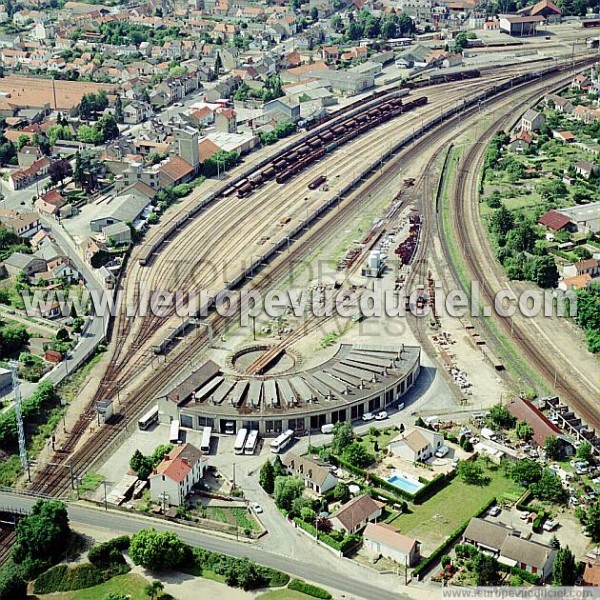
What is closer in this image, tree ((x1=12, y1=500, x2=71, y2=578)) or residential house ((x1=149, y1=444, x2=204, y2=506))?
tree ((x1=12, y1=500, x2=71, y2=578))

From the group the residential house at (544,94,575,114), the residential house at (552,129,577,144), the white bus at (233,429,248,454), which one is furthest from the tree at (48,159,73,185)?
the residential house at (544,94,575,114)

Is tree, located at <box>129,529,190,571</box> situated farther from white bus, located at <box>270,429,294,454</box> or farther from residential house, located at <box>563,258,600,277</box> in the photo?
residential house, located at <box>563,258,600,277</box>

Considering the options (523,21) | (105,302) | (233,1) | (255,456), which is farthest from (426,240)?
(233,1)

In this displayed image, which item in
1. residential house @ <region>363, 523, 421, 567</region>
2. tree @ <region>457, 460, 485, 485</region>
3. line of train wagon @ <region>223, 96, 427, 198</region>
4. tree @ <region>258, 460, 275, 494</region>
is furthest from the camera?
line of train wagon @ <region>223, 96, 427, 198</region>

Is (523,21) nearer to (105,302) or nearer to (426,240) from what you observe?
(426,240)

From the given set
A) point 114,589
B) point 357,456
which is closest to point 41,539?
point 114,589

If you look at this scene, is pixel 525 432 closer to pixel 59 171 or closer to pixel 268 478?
pixel 268 478
